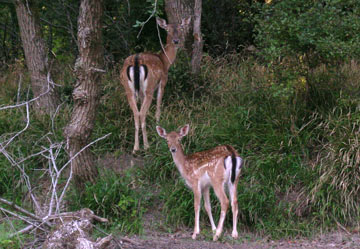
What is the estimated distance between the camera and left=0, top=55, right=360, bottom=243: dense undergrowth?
25.5 feet

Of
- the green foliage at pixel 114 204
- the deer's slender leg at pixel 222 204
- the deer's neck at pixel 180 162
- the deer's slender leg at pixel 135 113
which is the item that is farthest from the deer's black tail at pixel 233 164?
the deer's slender leg at pixel 135 113

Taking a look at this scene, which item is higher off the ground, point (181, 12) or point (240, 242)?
point (181, 12)

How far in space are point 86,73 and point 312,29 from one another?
3.34 metres

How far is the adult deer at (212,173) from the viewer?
7020mm

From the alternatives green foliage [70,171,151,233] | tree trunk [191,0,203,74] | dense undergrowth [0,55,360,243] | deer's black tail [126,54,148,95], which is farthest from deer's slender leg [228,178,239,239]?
tree trunk [191,0,203,74]

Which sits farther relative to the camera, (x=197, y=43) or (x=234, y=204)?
(x=197, y=43)

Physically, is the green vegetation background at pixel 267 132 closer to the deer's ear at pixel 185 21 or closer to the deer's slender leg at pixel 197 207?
the deer's slender leg at pixel 197 207

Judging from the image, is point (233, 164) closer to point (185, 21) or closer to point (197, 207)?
point (197, 207)

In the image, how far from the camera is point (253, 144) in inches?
344

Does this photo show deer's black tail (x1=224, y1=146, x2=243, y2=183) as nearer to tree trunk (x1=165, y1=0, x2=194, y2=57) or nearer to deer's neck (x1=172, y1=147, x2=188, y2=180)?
deer's neck (x1=172, y1=147, x2=188, y2=180)

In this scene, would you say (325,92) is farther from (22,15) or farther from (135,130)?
(22,15)

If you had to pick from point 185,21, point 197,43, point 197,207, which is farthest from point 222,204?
point 185,21

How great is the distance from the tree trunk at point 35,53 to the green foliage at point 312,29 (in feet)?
13.5

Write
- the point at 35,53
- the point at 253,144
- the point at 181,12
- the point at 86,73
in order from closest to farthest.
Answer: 1. the point at 86,73
2. the point at 253,144
3. the point at 35,53
4. the point at 181,12
